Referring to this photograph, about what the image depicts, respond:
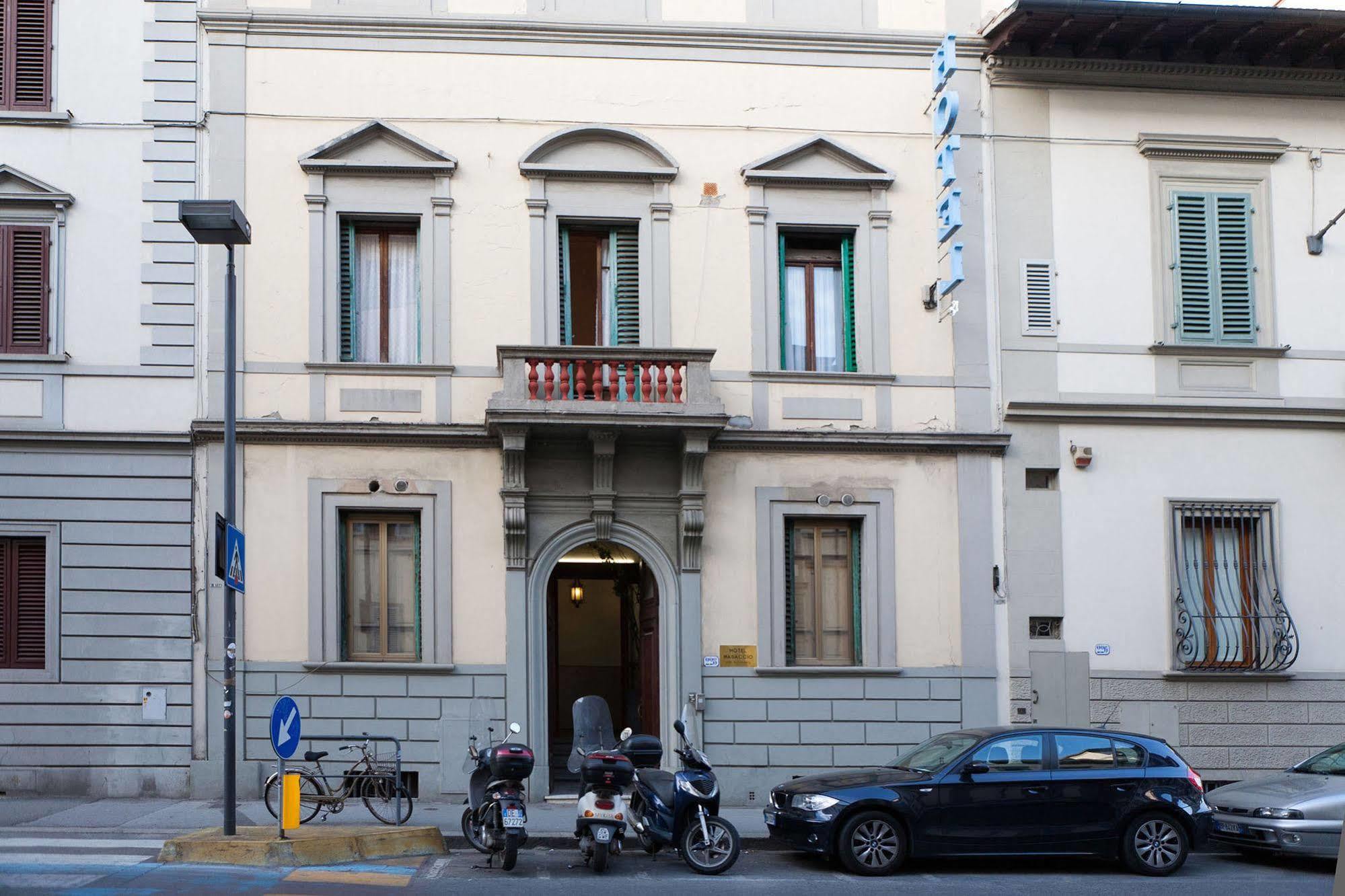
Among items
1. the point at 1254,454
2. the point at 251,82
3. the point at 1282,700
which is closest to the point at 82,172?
the point at 251,82

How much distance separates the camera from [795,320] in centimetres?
1909

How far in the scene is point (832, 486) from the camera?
730 inches

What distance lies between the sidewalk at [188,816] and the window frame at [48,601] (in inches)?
54.2

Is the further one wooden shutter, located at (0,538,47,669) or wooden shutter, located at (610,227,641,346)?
wooden shutter, located at (610,227,641,346)

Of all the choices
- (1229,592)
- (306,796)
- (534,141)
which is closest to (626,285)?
(534,141)

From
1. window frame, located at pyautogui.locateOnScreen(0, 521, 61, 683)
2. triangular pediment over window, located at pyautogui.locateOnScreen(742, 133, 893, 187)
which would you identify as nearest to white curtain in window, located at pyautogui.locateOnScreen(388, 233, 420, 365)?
triangular pediment over window, located at pyautogui.locateOnScreen(742, 133, 893, 187)

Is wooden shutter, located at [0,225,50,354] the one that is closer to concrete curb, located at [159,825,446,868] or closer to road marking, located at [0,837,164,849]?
road marking, located at [0,837,164,849]

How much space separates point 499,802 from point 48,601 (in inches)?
294

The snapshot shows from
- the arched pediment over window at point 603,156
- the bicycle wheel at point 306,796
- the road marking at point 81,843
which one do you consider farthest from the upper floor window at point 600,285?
the road marking at point 81,843

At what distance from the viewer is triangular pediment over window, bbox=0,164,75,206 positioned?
17.9 meters

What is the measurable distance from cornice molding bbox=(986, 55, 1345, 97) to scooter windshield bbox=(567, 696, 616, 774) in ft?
32.9

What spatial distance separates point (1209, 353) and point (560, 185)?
A: 335 inches

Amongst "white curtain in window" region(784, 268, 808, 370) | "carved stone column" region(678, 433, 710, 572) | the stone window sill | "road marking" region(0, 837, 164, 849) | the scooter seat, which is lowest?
"road marking" region(0, 837, 164, 849)

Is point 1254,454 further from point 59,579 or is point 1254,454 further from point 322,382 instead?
point 59,579
